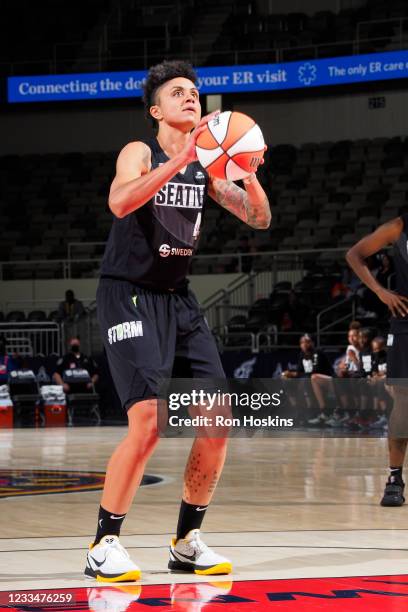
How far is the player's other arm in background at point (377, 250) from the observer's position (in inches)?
305

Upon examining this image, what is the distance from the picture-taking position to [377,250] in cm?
792

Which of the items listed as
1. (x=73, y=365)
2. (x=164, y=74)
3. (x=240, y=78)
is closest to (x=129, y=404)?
(x=164, y=74)

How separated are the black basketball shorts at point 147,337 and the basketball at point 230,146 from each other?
663 mm

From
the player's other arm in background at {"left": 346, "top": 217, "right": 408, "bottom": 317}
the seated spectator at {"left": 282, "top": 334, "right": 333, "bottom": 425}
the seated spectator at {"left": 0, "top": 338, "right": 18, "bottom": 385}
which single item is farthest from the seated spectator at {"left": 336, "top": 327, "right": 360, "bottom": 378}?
the player's other arm in background at {"left": 346, "top": 217, "right": 408, "bottom": 317}

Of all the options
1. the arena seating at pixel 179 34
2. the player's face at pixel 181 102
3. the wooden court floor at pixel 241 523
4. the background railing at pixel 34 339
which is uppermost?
the arena seating at pixel 179 34

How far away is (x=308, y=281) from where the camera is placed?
2288 centimetres

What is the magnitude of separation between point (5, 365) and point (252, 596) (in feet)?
53.7

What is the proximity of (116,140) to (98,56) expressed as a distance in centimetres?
235

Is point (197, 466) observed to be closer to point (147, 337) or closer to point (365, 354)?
point (147, 337)

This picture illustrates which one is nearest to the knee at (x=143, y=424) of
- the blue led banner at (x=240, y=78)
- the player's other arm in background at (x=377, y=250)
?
the player's other arm in background at (x=377, y=250)

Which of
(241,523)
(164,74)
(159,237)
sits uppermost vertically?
(164,74)

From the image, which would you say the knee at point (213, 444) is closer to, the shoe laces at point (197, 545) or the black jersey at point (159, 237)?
the shoe laces at point (197, 545)

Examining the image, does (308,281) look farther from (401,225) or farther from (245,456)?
(401,225)

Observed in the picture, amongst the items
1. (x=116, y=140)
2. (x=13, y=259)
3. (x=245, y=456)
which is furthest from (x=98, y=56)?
(x=245, y=456)
